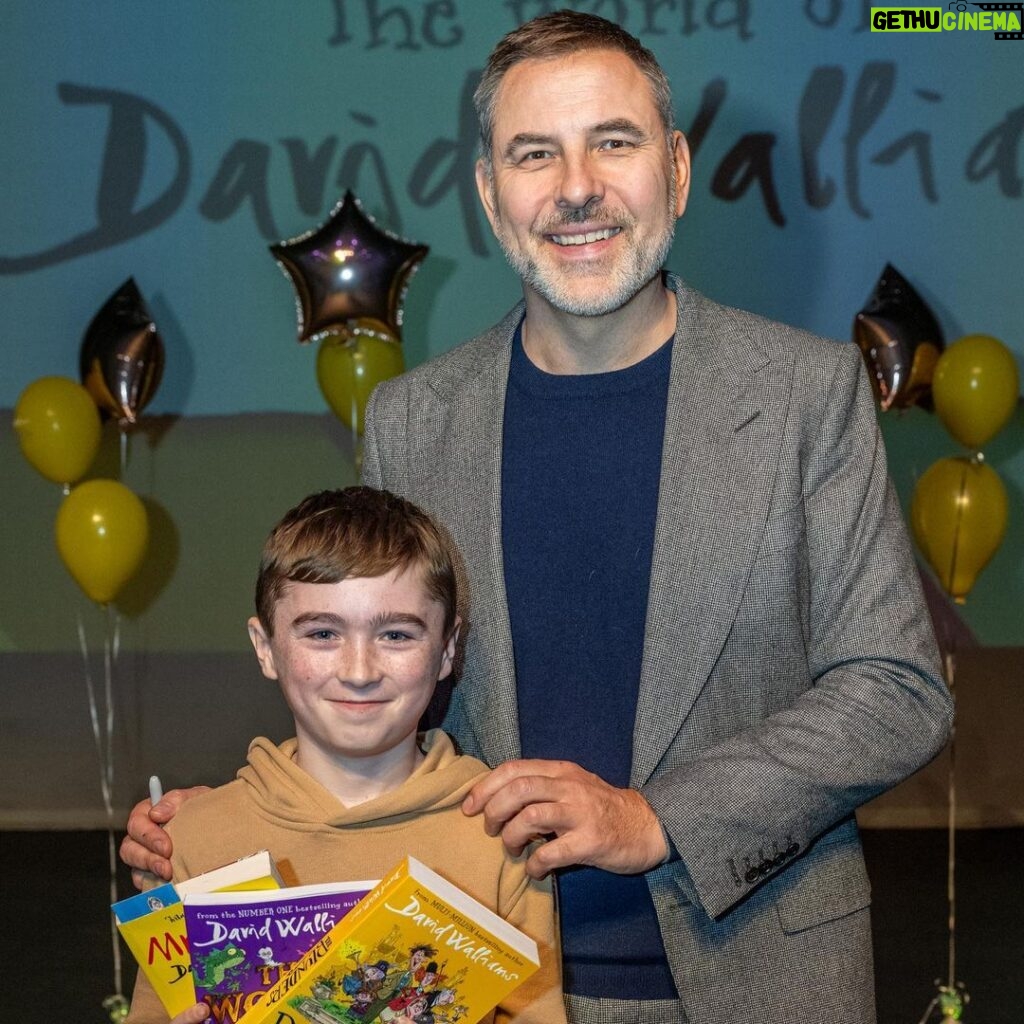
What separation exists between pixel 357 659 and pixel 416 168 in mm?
4017

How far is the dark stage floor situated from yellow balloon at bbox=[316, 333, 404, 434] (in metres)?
1.82

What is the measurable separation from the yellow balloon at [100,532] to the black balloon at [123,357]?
25cm

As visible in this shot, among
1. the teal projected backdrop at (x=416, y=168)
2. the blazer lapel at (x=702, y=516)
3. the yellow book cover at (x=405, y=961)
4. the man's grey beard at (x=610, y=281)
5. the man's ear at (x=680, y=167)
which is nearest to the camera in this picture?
the yellow book cover at (x=405, y=961)

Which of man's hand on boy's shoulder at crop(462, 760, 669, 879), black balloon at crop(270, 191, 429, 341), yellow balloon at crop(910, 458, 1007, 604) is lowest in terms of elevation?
yellow balloon at crop(910, 458, 1007, 604)

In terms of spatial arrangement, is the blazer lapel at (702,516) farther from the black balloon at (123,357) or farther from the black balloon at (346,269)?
the black balloon at (123,357)

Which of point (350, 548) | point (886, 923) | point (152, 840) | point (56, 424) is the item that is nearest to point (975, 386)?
point (886, 923)

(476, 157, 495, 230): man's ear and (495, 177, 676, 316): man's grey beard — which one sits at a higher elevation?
(476, 157, 495, 230): man's ear

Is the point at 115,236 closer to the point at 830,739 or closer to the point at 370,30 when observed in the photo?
the point at 370,30

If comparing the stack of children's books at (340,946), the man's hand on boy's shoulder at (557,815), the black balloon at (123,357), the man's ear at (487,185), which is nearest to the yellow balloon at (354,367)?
the black balloon at (123,357)

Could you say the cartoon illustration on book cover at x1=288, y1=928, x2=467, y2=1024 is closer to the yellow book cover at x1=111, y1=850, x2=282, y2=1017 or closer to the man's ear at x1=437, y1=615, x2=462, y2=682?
the yellow book cover at x1=111, y1=850, x2=282, y2=1017

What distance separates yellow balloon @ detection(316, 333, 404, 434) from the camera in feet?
14.5

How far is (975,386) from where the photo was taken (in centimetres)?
439

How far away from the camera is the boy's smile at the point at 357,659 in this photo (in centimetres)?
170

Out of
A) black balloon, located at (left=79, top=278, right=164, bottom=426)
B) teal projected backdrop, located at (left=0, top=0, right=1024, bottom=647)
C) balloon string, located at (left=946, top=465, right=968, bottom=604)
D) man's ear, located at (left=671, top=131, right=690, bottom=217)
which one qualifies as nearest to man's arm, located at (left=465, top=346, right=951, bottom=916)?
man's ear, located at (left=671, top=131, right=690, bottom=217)
